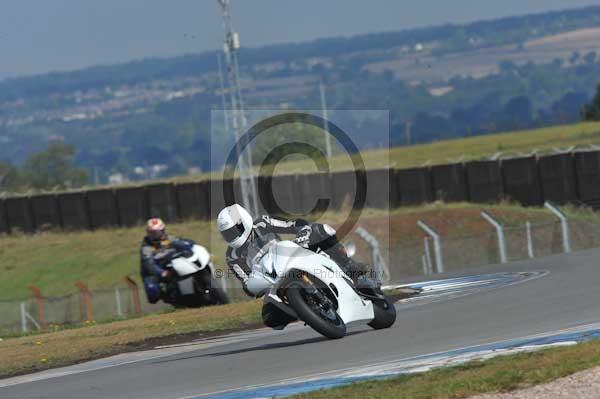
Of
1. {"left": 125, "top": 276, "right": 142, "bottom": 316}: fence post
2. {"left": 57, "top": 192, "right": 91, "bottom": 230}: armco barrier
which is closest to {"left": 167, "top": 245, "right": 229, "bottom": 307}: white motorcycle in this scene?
{"left": 125, "top": 276, "right": 142, "bottom": 316}: fence post

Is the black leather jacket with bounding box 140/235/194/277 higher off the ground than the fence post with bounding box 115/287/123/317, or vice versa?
the black leather jacket with bounding box 140/235/194/277

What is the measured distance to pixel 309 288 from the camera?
1241 centimetres

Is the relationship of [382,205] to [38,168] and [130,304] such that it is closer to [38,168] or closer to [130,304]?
[130,304]

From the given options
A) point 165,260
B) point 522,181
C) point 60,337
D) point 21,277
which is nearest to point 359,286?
point 60,337

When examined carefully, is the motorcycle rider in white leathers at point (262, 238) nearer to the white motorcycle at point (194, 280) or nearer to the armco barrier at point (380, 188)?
the white motorcycle at point (194, 280)

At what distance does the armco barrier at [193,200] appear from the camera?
46.7 m

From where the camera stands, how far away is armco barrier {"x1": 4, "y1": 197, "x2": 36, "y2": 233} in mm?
50719

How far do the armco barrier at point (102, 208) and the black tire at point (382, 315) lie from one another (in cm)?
3635

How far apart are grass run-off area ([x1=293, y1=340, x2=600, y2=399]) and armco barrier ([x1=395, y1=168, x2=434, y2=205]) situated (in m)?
30.5

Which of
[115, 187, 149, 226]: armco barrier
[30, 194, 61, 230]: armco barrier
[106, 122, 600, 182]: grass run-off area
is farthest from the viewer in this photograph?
[106, 122, 600, 182]: grass run-off area

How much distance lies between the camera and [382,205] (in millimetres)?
41969

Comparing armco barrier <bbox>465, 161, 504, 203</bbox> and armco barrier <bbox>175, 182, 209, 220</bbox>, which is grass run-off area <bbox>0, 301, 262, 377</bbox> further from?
armco barrier <bbox>175, 182, 209, 220</bbox>

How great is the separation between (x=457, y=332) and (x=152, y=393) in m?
3.24

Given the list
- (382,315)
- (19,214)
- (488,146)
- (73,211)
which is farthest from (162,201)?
(382,315)
